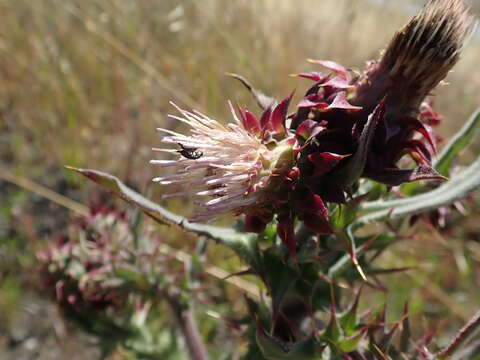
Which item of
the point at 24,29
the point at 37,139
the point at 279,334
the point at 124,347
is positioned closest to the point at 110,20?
the point at 24,29

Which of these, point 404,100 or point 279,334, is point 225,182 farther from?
point 279,334

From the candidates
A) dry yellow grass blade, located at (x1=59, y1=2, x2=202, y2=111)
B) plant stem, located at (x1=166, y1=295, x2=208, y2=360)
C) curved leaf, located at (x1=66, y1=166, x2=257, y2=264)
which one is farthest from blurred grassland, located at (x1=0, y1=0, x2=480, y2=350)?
curved leaf, located at (x1=66, y1=166, x2=257, y2=264)

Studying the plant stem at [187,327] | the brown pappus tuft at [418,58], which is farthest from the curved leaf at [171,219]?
the plant stem at [187,327]

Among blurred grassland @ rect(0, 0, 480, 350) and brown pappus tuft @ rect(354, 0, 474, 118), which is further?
blurred grassland @ rect(0, 0, 480, 350)

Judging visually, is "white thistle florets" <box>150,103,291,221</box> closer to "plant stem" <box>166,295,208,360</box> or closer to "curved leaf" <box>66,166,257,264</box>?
"curved leaf" <box>66,166,257,264</box>

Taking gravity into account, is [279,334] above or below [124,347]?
above

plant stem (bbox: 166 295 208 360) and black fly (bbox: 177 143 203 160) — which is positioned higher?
black fly (bbox: 177 143 203 160)
